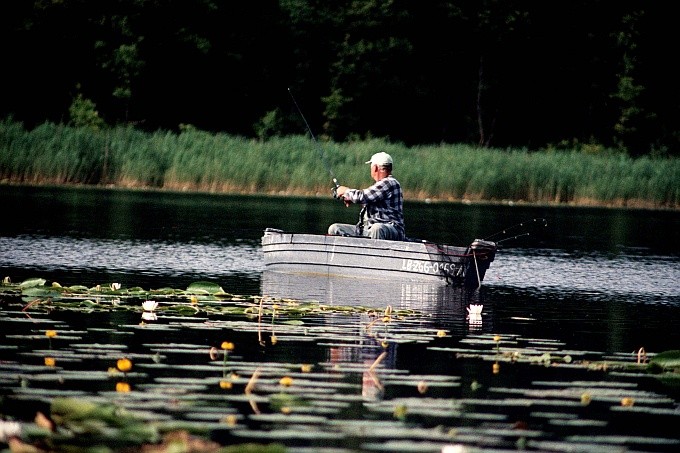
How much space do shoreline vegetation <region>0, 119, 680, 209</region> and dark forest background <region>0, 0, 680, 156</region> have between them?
1323 cm

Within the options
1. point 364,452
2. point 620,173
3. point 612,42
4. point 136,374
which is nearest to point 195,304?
point 136,374

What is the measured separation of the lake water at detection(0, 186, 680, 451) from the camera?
41.9 feet

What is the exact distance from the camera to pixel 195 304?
12.5 meters

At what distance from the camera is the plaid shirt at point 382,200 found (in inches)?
629

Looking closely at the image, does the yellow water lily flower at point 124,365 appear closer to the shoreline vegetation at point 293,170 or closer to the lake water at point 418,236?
the lake water at point 418,236

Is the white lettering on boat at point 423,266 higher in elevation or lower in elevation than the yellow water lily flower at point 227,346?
higher

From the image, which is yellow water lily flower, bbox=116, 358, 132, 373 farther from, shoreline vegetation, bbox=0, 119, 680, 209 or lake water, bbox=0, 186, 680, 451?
shoreline vegetation, bbox=0, 119, 680, 209

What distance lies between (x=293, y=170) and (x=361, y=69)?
19.0 metres

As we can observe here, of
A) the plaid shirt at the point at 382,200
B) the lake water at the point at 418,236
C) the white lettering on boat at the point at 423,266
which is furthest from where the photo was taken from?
the white lettering on boat at the point at 423,266

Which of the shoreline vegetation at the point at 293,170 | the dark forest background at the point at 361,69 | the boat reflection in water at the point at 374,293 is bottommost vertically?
the boat reflection in water at the point at 374,293

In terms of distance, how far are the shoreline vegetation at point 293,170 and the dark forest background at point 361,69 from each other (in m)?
13.2

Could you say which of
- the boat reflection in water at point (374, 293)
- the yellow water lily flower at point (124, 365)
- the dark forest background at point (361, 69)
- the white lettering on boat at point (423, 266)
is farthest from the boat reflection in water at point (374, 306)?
the dark forest background at point (361, 69)

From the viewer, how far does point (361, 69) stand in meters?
55.8

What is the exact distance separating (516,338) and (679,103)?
49.2 meters
